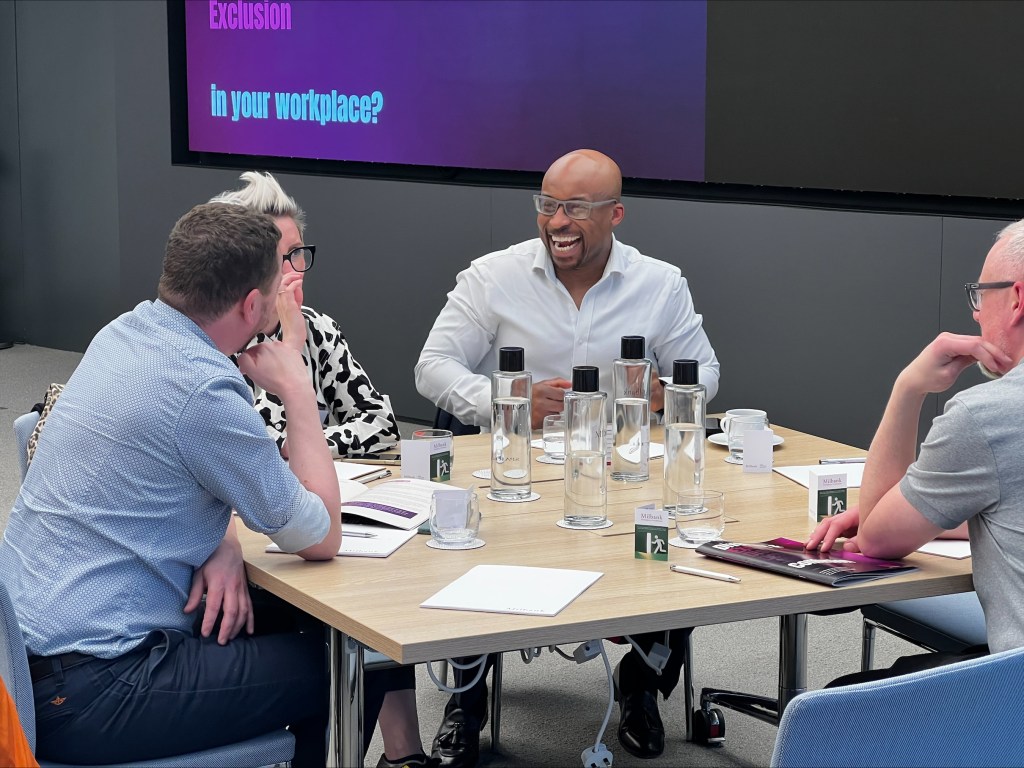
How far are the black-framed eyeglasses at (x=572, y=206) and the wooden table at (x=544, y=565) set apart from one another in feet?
4.16

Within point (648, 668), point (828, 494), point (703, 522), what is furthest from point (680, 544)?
point (648, 668)

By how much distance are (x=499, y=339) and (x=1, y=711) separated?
2.57 m

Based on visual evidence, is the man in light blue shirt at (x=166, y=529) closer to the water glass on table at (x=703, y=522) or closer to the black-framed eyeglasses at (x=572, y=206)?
the water glass on table at (x=703, y=522)

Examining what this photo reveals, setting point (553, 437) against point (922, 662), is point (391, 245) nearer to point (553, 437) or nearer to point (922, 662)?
point (553, 437)

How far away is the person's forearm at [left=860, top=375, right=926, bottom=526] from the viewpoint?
2.45 meters

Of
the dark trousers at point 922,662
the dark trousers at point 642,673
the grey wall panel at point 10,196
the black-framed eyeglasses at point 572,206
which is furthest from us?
the grey wall panel at point 10,196

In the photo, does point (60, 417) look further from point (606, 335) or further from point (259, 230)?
point (606, 335)

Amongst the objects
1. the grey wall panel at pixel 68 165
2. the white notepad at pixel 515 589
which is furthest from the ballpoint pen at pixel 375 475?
the grey wall panel at pixel 68 165

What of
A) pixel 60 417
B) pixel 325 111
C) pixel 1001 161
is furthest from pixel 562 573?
pixel 325 111

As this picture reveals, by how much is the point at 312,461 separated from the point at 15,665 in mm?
625

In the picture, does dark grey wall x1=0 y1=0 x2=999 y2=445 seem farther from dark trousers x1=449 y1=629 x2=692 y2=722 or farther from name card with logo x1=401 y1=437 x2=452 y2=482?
name card with logo x1=401 y1=437 x2=452 y2=482

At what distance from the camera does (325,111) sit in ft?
23.6

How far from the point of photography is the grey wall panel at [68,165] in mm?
8812

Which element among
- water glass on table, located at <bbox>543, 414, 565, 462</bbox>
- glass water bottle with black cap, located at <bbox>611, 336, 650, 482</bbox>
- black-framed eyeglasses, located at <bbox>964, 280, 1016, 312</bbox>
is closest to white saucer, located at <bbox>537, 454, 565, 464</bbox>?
water glass on table, located at <bbox>543, 414, 565, 462</bbox>
